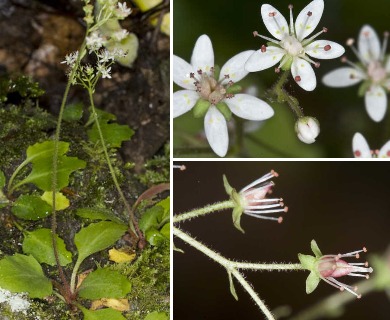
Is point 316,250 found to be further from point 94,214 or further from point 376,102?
point 94,214

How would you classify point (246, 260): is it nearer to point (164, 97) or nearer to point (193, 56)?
point (193, 56)

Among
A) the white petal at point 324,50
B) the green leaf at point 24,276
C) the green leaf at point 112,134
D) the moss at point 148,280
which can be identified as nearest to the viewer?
the green leaf at point 24,276

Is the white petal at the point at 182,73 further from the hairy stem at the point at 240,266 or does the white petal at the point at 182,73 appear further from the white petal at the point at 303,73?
the hairy stem at the point at 240,266

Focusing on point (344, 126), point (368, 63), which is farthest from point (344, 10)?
point (344, 126)

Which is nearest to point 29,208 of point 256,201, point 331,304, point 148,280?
point 148,280

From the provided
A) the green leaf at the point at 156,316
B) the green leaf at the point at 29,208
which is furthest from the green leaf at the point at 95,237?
the green leaf at the point at 156,316

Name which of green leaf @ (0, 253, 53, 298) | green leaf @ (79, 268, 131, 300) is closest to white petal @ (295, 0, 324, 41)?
green leaf @ (79, 268, 131, 300)
